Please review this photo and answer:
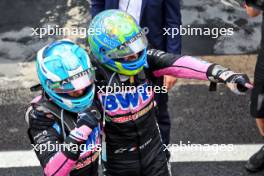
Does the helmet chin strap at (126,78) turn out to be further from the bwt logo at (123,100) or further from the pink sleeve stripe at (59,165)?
the pink sleeve stripe at (59,165)

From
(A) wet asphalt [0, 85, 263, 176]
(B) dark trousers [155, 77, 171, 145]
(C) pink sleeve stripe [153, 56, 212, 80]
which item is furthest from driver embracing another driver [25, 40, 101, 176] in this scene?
(A) wet asphalt [0, 85, 263, 176]

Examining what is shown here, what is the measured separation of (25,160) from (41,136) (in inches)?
78.8

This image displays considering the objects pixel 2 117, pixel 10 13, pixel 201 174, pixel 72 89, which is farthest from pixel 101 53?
pixel 10 13

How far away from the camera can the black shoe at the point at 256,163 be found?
4.72 metres

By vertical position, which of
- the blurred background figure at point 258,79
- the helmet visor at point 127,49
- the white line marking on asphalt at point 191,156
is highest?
the helmet visor at point 127,49

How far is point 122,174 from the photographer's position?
12.0 ft

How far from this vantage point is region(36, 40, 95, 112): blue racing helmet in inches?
119

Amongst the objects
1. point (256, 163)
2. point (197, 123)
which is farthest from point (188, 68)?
point (197, 123)

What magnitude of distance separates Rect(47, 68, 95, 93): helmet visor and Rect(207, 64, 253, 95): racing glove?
2.60ft

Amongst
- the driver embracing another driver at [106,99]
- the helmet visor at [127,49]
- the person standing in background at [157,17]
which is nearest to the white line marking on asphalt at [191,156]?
the person standing in background at [157,17]

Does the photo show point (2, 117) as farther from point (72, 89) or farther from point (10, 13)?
point (72, 89)

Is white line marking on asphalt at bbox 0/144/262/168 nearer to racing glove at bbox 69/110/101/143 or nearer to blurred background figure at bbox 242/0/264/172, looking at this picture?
blurred background figure at bbox 242/0/264/172

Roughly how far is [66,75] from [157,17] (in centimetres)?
137

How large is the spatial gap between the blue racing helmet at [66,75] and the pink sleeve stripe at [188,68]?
0.64m
